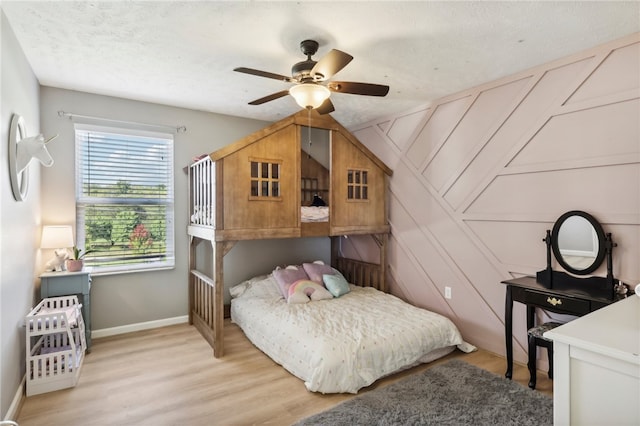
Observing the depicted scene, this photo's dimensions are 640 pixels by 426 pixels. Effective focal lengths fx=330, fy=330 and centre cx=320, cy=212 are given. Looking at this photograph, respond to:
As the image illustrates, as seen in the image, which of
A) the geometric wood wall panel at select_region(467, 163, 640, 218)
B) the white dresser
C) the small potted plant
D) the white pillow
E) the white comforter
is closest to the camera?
the white dresser

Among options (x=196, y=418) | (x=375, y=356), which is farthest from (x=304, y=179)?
(x=196, y=418)

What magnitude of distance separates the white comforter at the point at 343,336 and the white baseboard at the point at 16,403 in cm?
173

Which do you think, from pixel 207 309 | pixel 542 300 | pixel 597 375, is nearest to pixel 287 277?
pixel 207 309

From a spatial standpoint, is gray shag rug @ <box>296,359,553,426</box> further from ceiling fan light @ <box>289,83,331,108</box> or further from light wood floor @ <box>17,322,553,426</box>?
ceiling fan light @ <box>289,83,331,108</box>

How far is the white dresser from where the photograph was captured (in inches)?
44.2

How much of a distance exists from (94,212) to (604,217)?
15.0 feet

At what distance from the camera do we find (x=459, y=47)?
2.41 metres

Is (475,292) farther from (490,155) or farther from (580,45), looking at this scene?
(580,45)

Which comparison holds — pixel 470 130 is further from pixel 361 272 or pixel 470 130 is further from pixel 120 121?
pixel 120 121

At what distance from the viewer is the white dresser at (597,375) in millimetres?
1123

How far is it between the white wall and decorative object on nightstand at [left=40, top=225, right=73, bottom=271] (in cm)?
11

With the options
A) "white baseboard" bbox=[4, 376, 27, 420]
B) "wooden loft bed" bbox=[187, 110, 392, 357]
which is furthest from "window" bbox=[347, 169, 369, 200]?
"white baseboard" bbox=[4, 376, 27, 420]

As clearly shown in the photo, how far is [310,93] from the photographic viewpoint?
7.32ft

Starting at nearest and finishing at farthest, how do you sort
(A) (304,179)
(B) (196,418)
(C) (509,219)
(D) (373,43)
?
(B) (196,418) → (D) (373,43) → (C) (509,219) → (A) (304,179)
